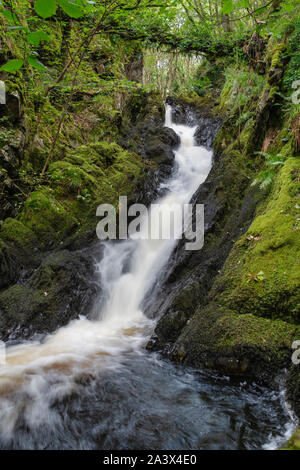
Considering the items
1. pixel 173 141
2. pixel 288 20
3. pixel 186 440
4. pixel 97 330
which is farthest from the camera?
pixel 173 141

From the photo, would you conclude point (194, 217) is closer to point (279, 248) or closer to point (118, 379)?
point (279, 248)

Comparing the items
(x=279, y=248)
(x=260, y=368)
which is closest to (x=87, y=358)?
(x=260, y=368)

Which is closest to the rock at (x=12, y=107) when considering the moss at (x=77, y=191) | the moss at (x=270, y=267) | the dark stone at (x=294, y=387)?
the moss at (x=77, y=191)

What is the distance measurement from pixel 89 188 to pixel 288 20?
6479 millimetres

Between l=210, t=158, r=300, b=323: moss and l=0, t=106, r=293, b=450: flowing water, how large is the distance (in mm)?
910

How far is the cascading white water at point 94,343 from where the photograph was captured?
279cm

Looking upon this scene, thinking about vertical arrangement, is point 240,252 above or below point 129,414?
above

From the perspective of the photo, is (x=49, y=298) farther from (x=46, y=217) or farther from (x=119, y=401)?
(x=119, y=401)

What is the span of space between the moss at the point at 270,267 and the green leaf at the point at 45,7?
3.18m

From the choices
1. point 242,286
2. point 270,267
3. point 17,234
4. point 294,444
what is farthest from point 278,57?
point 294,444

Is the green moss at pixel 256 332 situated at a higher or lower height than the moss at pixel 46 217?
lower

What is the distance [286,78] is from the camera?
594 centimetres

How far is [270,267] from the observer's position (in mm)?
3420

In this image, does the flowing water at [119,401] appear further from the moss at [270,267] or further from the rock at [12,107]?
the rock at [12,107]
